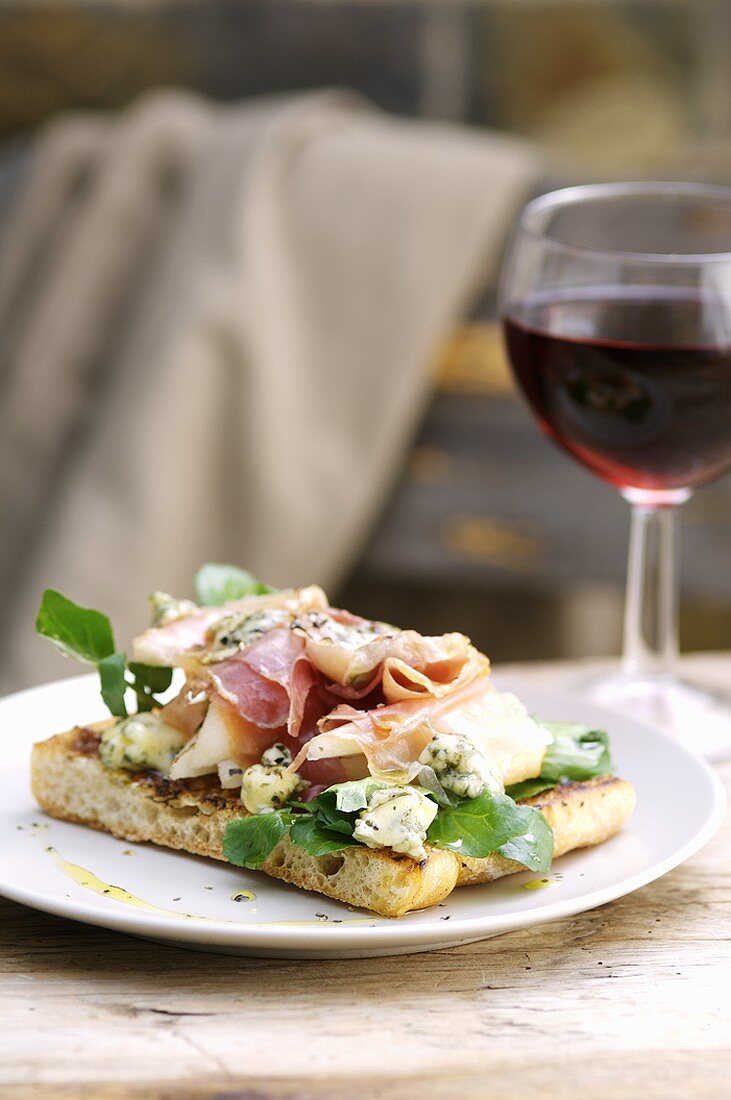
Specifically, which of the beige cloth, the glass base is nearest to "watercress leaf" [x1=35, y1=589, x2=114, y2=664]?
the glass base

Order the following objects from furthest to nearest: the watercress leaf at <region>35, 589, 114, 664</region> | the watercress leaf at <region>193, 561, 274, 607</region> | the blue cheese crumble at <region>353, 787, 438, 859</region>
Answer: the watercress leaf at <region>193, 561, 274, 607</region> < the watercress leaf at <region>35, 589, 114, 664</region> < the blue cheese crumble at <region>353, 787, 438, 859</region>

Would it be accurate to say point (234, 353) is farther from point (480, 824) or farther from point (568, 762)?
point (480, 824)

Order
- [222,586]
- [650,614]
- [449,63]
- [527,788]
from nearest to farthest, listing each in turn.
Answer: [527,788] → [222,586] → [650,614] → [449,63]

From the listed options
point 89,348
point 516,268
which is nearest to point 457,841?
point 516,268

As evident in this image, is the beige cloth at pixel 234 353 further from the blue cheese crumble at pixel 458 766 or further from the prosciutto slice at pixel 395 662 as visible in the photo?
the blue cheese crumble at pixel 458 766

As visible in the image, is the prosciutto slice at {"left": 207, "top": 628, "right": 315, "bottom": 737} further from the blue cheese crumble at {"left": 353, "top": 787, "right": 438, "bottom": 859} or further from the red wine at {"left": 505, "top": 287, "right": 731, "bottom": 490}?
the red wine at {"left": 505, "top": 287, "right": 731, "bottom": 490}

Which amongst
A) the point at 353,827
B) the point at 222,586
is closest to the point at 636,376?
the point at 222,586
